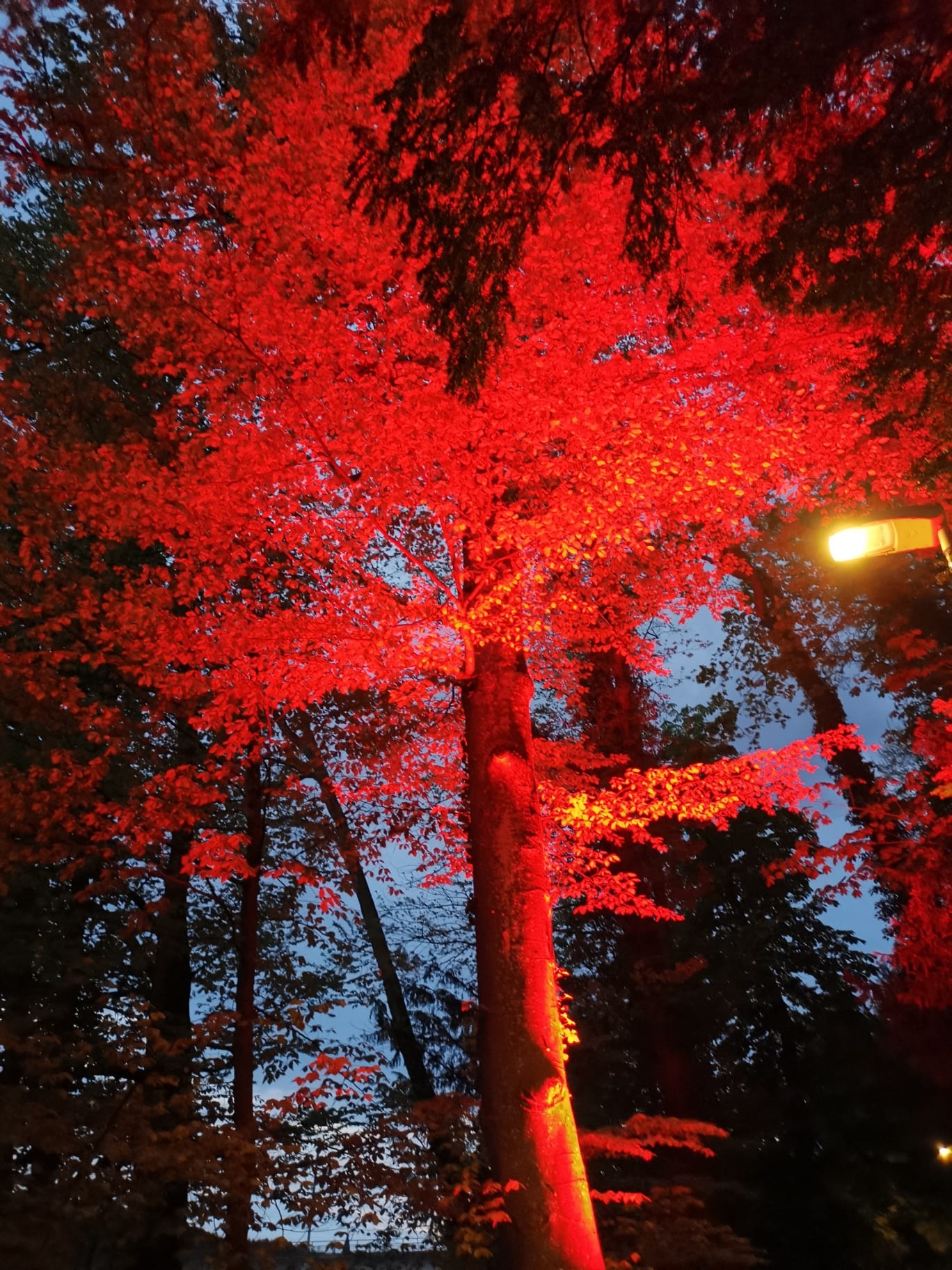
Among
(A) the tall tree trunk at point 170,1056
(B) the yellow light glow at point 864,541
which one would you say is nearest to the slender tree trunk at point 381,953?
(A) the tall tree trunk at point 170,1056

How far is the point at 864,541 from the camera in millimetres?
5355

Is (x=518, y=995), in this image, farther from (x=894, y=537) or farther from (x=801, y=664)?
(x=801, y=664)

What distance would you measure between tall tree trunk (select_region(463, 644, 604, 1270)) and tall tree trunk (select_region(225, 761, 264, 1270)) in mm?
2501

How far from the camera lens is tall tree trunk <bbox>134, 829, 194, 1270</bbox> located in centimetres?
786

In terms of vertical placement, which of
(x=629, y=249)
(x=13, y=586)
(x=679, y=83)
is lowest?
(x=629, y=249)

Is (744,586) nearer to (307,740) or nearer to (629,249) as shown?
(307,740)

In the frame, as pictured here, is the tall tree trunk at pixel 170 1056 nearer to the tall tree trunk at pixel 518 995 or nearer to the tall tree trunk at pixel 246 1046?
the tall tree trunk at pixel 246 1046

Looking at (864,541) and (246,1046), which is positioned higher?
(864,541)

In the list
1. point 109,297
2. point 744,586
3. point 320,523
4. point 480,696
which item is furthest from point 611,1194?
point 744,586

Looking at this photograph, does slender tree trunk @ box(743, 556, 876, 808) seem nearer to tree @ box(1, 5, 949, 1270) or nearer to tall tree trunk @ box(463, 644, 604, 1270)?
tree @ box(1, 5, 949, 1270)

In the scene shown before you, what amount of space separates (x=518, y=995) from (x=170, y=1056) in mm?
3650

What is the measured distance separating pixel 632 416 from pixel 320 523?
2795 mm

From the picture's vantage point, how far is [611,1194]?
7.32m

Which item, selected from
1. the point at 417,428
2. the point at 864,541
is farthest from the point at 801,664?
the point at 864,541
